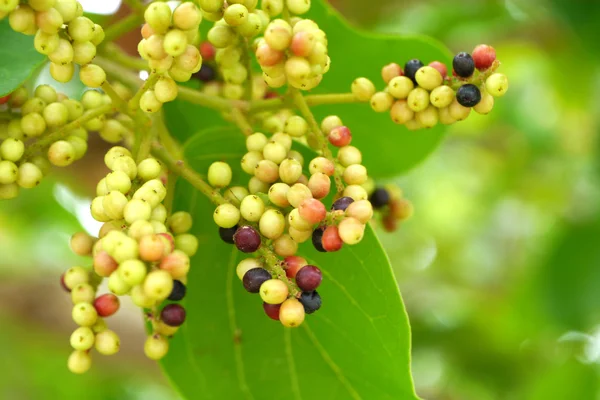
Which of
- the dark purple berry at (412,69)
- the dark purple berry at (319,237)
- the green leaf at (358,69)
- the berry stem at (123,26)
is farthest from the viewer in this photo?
A: the green leaf at (358,69)

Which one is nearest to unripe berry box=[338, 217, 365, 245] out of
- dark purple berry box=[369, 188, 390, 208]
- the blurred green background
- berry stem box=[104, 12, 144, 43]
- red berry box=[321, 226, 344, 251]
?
red berry box=[321, 226, 344, 251]

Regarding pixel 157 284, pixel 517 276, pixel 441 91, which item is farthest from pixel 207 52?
pixel 517 276

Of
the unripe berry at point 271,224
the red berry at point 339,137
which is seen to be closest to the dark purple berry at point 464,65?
the red berry at point 339,137

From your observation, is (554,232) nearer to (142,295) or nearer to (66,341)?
(66,341)

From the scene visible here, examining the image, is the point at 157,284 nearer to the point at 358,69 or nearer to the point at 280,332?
the point at 280,332

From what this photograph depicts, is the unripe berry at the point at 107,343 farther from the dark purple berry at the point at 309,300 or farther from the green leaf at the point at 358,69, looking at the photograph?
the green leaf at the point at 358,69
